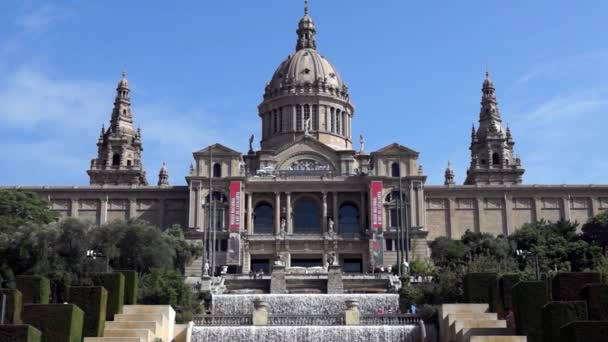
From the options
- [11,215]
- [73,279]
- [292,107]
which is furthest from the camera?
[292,107]

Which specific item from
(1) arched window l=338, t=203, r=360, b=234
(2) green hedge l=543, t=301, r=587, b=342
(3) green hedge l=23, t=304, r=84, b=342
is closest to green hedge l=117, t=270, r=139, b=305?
(3) green hedge l=23, t=304, r=84, b=342

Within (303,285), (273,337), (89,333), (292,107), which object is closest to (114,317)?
(89,333)

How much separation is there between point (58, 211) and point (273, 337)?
56.1 meters

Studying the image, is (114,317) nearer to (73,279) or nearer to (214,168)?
(73,279)

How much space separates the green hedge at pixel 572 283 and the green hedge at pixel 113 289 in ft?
61.8

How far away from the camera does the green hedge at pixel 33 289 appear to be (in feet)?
130

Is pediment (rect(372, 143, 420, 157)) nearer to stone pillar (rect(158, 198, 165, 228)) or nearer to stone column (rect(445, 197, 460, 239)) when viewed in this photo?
stone column (rect(445, 197, 460, 239))

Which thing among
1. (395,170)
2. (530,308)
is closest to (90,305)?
(530,308)

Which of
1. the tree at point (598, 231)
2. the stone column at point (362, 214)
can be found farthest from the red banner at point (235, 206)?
the tree at point (598, 231)

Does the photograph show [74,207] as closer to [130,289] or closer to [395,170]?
[395,170]

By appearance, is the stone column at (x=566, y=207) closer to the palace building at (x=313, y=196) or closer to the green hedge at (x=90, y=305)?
the palace building at (x=313, y=196)

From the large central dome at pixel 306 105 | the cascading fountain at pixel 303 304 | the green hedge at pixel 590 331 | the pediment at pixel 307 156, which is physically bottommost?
the green hedge at pixel 590 331

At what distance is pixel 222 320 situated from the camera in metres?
45.0

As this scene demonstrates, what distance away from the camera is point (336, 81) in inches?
4274
